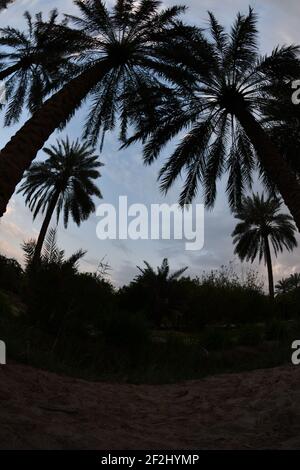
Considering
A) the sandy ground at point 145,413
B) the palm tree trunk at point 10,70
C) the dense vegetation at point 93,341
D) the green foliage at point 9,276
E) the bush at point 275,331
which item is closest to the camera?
the sandy ground at point 145,413

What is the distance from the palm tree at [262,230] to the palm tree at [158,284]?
1390cm

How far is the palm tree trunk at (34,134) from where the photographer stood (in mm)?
7891

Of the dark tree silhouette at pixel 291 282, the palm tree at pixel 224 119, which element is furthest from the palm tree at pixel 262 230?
the palm tree at pixel 224 119

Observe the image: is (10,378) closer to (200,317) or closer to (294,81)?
(294,81)

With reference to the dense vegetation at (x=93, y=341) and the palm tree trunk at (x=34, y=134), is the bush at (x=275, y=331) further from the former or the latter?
the palm tree trunk at (x=34, y=134)

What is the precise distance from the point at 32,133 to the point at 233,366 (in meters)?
6.29

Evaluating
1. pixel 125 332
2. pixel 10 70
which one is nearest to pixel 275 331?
pixel 125 332

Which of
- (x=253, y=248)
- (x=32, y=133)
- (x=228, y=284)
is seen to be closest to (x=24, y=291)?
(x=32, y=133)

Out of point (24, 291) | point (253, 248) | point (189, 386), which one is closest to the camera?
point (189, 386)

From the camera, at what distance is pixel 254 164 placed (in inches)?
564

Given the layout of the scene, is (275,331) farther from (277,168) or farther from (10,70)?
(10,70)

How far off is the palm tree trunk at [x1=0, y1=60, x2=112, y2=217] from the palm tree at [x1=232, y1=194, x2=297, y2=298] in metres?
28.0

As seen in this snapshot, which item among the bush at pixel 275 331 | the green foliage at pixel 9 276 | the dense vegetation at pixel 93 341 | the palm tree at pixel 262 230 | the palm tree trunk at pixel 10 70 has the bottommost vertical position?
the dense vegetation at pixel 93 341
